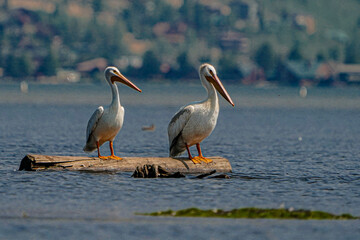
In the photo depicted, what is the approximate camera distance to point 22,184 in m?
17.8

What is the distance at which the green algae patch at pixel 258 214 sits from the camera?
14.1 m

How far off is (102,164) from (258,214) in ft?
17.6

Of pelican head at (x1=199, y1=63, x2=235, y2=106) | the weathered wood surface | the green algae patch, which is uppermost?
pelican head at (x1=199, y1=63, x2=235, y2=106)

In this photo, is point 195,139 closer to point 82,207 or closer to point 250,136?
point 82,207

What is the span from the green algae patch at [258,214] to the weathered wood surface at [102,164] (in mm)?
4193

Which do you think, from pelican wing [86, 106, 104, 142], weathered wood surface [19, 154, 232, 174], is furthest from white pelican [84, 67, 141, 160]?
weathered wood surface [19, 154, 232, 174]

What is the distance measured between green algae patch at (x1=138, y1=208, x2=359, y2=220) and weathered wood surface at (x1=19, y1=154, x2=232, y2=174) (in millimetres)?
4193

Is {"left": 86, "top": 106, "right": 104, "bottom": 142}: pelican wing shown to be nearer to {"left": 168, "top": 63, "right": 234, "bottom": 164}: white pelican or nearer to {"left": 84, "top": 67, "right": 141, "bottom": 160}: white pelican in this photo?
{"left": 84, "top": 67, "right": 141, "bottom": 160}: white pelican

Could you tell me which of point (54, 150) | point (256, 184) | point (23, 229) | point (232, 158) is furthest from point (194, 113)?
point (54, 150)

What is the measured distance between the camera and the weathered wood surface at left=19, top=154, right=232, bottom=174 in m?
18.5

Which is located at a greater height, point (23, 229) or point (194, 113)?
point (194, 113)

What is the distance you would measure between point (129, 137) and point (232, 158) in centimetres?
1176

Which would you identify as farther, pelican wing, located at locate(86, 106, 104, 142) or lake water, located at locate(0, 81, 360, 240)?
pelican wing, located at locate(86, 106, 104, 142)

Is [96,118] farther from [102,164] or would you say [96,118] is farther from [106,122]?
[102,164]
